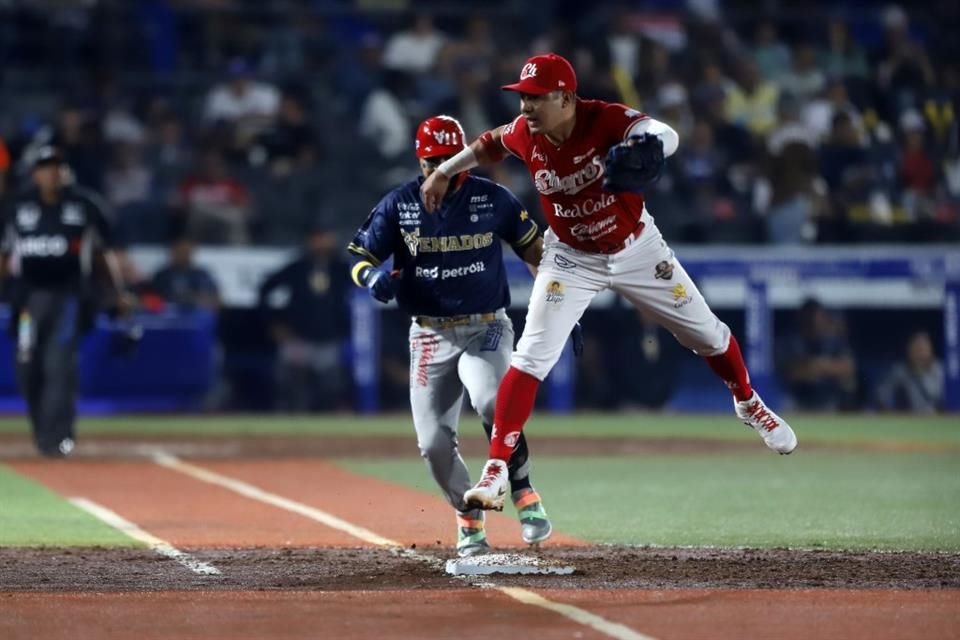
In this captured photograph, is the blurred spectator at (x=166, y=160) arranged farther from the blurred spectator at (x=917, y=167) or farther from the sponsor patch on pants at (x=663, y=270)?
the sponsor patch on pants at (x=663, y=270)

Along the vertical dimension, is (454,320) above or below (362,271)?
below

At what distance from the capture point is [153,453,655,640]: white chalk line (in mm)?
6328

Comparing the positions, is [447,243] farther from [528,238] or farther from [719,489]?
[719,489]

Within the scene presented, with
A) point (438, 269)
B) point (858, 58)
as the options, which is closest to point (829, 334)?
point (858, 58)

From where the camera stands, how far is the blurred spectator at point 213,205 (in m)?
19.6

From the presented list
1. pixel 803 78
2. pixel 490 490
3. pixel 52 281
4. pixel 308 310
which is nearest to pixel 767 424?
pixel 490 490

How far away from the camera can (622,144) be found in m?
7.65

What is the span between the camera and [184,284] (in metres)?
19.0

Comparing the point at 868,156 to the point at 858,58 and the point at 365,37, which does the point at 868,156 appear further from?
the point at 365,37

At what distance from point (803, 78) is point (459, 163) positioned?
48.8ft

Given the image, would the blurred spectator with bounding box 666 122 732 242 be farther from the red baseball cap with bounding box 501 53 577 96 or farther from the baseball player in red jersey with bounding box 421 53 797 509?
the red baseball cap with bounding box 501 53 577 96

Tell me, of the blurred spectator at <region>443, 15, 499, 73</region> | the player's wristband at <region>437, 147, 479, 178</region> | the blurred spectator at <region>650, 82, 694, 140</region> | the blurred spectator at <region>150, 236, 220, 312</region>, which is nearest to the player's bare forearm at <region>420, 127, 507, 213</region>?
the player's wristband at <region>437, 147, 479, 178</region>

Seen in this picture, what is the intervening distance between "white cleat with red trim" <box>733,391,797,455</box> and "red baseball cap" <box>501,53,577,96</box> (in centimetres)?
206

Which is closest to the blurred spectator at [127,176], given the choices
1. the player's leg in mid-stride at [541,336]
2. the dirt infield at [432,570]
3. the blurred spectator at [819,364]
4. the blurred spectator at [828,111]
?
the blurred spectator at [819,364]
